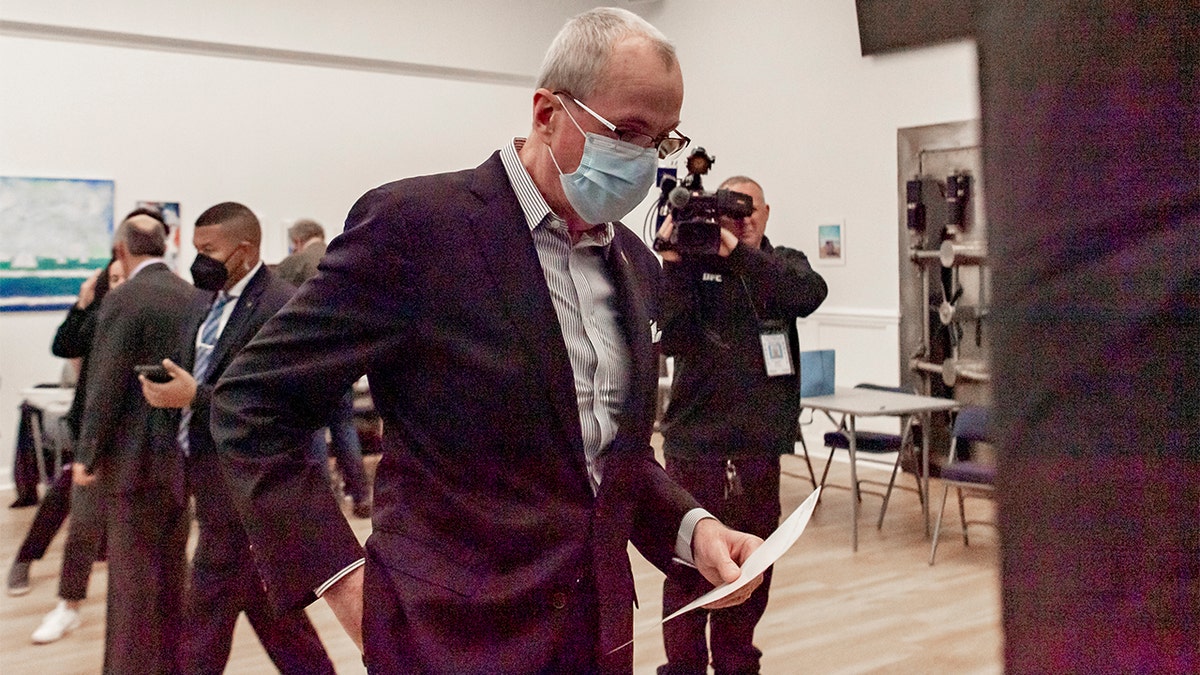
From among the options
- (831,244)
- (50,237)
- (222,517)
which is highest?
(50,237)

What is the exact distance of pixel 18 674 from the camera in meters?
4.06

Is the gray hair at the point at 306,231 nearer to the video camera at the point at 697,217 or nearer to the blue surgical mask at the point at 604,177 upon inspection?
the video camera at the point at 697,217

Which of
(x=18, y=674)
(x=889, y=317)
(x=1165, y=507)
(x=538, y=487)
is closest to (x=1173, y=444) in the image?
(x=1165, y=507)

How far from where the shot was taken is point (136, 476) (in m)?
3.48

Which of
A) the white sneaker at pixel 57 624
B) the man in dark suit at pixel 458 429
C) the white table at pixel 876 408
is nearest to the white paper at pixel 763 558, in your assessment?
the man in dark suit at pixel 458 429

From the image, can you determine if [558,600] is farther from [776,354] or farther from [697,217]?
[776,354]

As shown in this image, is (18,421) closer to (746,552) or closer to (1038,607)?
(746,552)

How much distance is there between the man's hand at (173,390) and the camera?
3223 mm

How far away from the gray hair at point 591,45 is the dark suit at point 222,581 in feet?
6.91

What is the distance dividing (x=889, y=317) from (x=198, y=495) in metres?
6.26

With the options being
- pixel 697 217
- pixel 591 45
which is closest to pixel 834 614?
pixel 697 217

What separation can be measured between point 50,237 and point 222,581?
5.43m

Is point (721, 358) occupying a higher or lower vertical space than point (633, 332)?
lower

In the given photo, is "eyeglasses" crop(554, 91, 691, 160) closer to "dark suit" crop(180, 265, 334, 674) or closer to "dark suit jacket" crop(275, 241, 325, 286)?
"dark suit" crop(180, 265, 334, 674)
